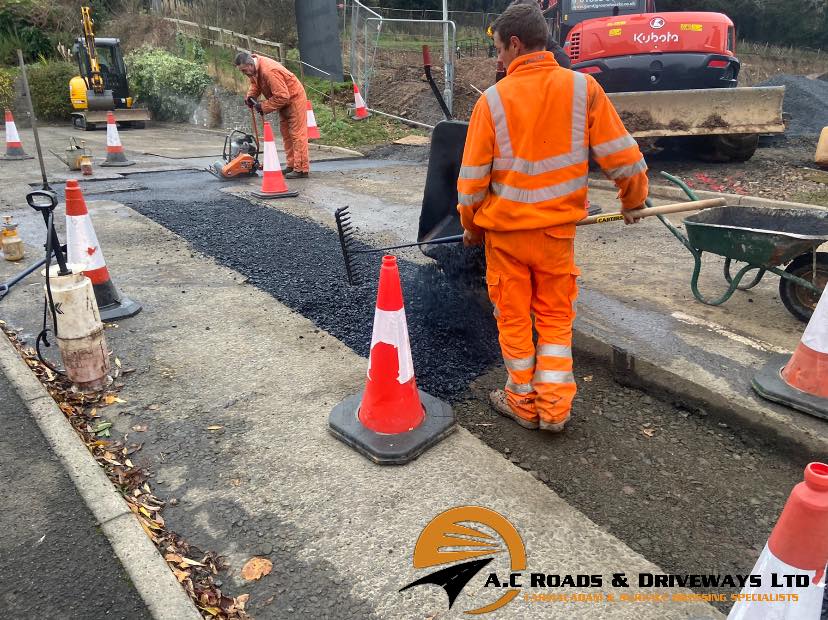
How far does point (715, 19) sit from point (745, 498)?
7859 millimetres

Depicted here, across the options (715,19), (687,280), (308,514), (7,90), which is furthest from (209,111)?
(308,514)

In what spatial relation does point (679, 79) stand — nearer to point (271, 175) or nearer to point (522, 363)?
point (271, 175)

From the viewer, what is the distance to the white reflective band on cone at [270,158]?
7.46 m

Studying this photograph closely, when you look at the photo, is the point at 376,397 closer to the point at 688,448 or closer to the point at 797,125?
the point at 688,448

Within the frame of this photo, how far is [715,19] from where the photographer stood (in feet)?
26.6

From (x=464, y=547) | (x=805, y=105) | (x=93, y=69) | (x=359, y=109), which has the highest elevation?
(x=93, y=69)

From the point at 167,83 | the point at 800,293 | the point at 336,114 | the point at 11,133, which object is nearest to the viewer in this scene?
the point at 800,293

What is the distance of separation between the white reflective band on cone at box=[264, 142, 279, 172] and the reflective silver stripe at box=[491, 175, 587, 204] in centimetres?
541

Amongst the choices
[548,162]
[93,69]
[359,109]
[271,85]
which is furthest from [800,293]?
[93,69]

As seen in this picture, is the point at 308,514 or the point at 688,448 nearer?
the point at 308,514

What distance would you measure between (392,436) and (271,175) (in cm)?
560

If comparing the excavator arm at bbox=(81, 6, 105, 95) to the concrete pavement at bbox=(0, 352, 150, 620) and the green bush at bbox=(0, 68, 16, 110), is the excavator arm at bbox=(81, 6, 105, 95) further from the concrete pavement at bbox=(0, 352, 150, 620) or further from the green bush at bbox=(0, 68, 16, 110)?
the concrete pavement at bbox=(0, 352, 150, 620)

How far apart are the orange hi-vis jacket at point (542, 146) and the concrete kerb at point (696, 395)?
107 centimetres

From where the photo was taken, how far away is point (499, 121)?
8.77ft
